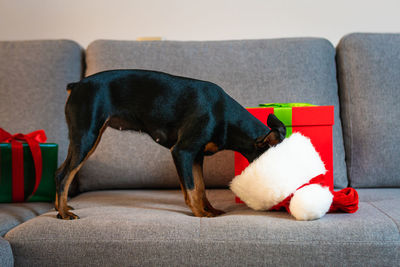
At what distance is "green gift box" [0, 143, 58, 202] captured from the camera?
5.22 feet

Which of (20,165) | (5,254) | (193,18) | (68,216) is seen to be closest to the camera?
(5,254)

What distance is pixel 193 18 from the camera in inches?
89.9

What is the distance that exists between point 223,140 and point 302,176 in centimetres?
28

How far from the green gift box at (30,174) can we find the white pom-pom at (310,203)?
97 centimetres

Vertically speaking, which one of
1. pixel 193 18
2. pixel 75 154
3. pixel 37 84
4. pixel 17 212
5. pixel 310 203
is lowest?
pixel 17 212

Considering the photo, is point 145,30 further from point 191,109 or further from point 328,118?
point 328,118

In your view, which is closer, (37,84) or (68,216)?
(68,216)

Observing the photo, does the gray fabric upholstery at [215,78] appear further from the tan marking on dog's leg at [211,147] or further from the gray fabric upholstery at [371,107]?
the tan marking on dog's leg at [211,147]

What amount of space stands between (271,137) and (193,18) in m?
1.23

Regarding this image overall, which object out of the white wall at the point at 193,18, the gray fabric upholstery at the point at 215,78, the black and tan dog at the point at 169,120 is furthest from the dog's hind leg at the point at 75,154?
the white wall at the point at 193,18

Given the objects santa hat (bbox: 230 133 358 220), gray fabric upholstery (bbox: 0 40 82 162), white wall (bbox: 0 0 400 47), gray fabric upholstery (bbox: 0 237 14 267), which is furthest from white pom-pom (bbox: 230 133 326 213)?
white wall (bbox: 0 0 400 47)

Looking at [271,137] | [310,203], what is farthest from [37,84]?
[310,203]

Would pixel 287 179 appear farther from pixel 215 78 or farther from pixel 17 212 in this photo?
pixel 17 212

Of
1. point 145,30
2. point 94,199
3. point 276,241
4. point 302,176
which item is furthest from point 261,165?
point 145,30
